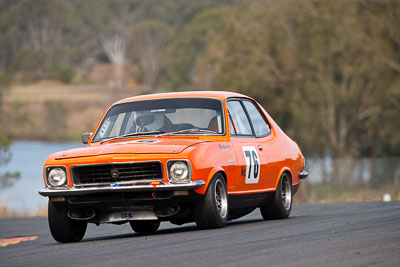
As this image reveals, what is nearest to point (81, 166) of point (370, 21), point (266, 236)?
point (266, 236)

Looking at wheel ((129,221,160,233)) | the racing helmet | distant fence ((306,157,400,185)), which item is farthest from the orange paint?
distant fence ((306,157,400,185))

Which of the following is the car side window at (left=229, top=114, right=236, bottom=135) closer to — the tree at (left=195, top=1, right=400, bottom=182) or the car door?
the car door

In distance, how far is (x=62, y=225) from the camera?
32.2ft

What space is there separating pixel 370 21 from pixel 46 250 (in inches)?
1420

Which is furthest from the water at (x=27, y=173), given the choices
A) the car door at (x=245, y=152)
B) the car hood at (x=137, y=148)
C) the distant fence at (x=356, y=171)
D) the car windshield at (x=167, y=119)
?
the car hood at (x=137, y=148)

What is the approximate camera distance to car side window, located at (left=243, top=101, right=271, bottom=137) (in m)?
11.4

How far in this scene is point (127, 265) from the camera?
711 cm

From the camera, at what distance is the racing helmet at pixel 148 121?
10539 mm

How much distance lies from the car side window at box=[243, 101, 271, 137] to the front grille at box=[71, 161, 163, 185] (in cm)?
236

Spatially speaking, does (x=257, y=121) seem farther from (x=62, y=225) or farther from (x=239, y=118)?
(x=62, y=225)

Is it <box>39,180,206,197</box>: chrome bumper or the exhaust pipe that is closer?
<box>39,180,206,197</box>: chrome bumper

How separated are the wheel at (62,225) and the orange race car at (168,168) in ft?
0.04

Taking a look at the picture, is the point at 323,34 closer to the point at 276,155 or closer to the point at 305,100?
the point at 305,100

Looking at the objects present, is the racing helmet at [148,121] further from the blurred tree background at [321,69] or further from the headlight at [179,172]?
the blurred tree background at [321,69]
